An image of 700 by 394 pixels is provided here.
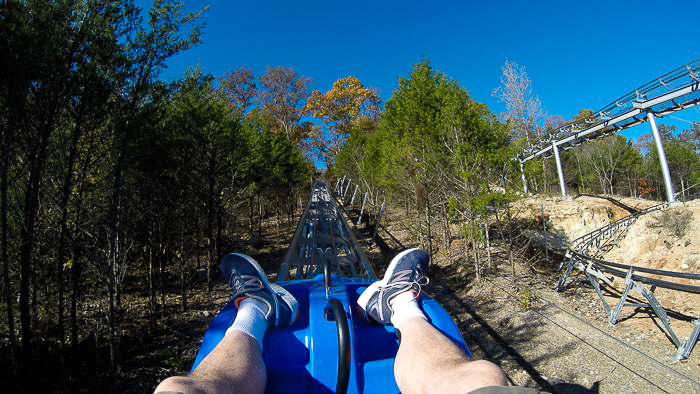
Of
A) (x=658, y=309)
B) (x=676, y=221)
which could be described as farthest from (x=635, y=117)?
(x=658, y=309)

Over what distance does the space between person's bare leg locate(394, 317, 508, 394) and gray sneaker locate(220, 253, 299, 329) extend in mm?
587

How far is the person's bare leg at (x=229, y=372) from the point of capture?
1072mm

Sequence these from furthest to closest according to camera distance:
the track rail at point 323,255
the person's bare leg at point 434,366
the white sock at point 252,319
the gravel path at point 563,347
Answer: the track rail at point 323,255 → the gravel path at point 563,347 → the white sock at point 252,319 → the person's bare leg at point 434,366

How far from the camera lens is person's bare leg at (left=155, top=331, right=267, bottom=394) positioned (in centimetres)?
107

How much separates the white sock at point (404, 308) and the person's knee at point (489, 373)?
0.43 meters

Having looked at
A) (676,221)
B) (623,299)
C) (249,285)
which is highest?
(249,285)

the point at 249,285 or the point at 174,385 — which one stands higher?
the point at 249,285

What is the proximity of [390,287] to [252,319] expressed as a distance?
706 mm

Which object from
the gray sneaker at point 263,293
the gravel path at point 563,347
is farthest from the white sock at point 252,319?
the gravel path at point 563,347

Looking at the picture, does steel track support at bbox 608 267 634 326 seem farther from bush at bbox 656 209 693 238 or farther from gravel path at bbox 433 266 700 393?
bush at bbox 656 209 693 238

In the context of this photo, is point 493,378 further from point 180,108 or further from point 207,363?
point 180,108

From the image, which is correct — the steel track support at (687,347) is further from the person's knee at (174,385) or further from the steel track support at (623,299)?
the person's knee at (174,385)

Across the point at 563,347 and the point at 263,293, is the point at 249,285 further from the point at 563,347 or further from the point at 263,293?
the point at 563,347

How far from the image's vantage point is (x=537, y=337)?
395cm
